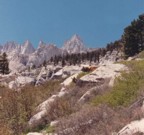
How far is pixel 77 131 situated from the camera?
34.0 feet

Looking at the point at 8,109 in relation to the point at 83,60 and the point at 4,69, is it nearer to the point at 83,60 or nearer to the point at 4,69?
the point at 4,69

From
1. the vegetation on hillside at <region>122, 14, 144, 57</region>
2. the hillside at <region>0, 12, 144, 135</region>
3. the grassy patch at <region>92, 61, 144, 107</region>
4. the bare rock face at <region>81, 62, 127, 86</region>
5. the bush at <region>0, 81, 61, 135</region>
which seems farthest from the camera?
the vegetation on hillside at <region>122, 14, 144, 57</region>

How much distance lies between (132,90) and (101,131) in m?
5.76

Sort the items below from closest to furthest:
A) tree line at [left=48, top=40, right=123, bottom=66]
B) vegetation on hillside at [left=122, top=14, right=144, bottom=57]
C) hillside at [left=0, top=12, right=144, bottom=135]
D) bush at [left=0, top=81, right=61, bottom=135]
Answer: hillside at [left=0, top=12, right=144, bottom=135], bush at [left=0, top=81, right=61, bottom=135], vegetation on hillside at [left=122, top=14, right=144, bottom=57], tree line at [left=48, top=40, right=123, bottom=66]

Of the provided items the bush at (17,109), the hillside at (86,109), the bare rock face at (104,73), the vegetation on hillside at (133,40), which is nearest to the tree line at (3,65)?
the vegetation on hillside at (133,40)

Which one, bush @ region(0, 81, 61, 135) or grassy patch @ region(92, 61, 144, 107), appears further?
bush @ region(0, 81, 61, 135)

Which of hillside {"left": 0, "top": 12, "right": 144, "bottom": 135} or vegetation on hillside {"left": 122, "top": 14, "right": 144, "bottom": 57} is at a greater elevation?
vegetation on hillside {"left": 122, "top": 14, "right": 144, "bottom": 57}

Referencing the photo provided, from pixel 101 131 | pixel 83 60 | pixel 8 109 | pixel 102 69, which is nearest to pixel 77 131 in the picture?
pixel 101 131

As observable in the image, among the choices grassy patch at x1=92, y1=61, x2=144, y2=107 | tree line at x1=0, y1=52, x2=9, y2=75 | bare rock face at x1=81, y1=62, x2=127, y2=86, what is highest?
tree line at x1=0, y1=52, x2=9, y2=75

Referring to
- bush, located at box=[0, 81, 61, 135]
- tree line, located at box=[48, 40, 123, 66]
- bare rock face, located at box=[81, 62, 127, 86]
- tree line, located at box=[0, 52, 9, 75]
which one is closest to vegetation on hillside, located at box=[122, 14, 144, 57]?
bare rock face, located at box=[81, 62, 127, 86]

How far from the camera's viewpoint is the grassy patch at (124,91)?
14.0 meters

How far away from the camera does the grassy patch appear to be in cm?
1397

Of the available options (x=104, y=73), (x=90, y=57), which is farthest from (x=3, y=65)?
(x=90, y=57)

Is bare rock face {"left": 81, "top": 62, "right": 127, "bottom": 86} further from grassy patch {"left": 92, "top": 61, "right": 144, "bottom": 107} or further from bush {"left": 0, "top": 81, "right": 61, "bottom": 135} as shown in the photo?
bush {"left": 0, "top": 81, "right": 61, "bottom": 135}
